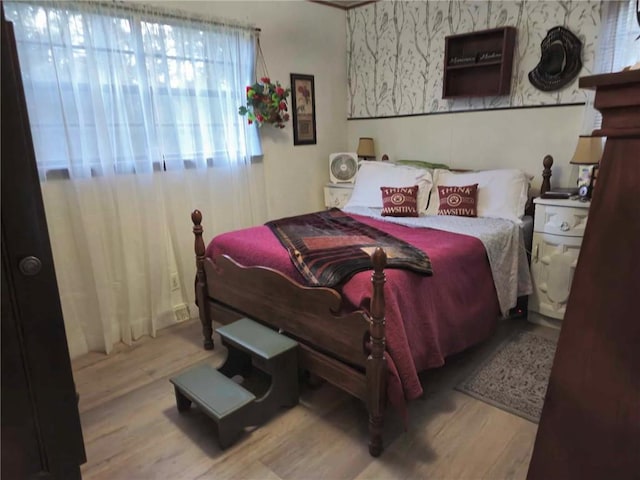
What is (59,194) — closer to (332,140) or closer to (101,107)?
(101,107)

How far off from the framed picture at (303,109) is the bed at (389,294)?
42.3 inches

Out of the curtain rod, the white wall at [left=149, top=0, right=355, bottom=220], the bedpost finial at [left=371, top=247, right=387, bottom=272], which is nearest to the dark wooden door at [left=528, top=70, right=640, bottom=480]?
the bedpost finial at [left=371, top=247, right=387, bottom=272]

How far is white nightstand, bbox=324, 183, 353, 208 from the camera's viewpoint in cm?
389

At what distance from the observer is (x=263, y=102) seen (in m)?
3.27

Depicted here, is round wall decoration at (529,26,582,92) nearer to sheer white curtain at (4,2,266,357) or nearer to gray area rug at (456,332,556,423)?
gray area rug at (456,332,556,423)

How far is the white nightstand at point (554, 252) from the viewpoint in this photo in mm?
2592

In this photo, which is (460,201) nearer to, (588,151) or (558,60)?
(588,151)

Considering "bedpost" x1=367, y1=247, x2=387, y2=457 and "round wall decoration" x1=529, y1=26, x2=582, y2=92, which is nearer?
"bedpost" x1=367, y1=247, x2=387, y2=457

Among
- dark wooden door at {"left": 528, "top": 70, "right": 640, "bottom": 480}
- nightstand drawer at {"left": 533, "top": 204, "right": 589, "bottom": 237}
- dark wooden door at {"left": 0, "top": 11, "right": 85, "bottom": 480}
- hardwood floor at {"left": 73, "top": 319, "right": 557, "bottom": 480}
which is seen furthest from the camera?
nightstand drawer at {"left": 533, "top": 204, "right": 589, "bottom": 237}

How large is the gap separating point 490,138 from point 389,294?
2.19 metres

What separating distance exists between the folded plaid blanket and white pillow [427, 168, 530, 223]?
0.90 m

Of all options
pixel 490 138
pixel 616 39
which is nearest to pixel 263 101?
pixel 490 138

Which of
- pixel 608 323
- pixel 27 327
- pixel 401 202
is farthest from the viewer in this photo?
pixel 401 202


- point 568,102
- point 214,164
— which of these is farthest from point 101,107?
point 568,102
